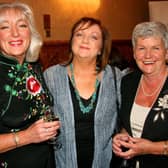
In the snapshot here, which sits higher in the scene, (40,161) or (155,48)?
(155,48)

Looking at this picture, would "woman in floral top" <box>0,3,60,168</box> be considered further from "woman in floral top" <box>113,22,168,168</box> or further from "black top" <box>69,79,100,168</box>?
"woman in floral top" <box>113,22,168,168</box>

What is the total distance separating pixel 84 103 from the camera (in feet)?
8.36

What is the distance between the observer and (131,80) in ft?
8.56

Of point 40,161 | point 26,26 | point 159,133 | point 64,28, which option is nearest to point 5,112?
point 40,161

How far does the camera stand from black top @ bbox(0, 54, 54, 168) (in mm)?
1916

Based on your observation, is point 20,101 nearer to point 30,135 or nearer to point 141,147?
point 30,135

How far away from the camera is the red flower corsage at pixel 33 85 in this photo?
2.04m

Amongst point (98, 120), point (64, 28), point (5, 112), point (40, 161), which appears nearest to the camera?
point (5, 112)

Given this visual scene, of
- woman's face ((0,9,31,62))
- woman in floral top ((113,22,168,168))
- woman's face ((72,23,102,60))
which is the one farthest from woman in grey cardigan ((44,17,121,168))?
woman's face ((0,9,31,62))

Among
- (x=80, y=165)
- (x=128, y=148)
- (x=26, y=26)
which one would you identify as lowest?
(x=80, y=165)

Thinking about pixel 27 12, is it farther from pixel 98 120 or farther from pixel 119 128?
pixel 119 128

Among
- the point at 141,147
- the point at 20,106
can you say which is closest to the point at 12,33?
the point at 20,106

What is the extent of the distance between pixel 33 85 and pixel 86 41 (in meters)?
0.70

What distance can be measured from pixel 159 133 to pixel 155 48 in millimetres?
592
